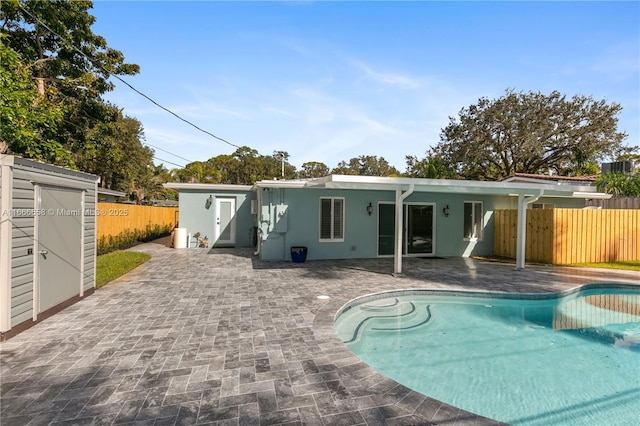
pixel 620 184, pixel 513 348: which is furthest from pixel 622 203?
pixel 513 348

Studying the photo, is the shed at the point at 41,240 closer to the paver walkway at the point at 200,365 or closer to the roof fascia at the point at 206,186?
the paver walkway at the point at 200,365

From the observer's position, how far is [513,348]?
4719 millimetres

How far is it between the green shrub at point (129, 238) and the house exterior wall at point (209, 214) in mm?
2373

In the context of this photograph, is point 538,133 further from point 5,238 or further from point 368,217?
point 5,238

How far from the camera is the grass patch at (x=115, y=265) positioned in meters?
7.30

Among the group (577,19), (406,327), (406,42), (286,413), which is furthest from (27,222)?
(577,19)

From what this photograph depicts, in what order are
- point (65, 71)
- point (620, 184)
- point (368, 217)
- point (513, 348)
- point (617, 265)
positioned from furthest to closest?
1. point (620, 184)
2. point (65, 71)
3. point (368, 217)
4. point (617, 265)
5. point (513, 348)

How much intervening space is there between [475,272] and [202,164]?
38.5m

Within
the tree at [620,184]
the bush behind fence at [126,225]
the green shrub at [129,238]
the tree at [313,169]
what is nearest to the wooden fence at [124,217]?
the bush behind fence at [126,225]

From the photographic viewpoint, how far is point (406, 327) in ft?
18.0

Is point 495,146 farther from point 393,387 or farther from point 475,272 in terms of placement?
point 393,387

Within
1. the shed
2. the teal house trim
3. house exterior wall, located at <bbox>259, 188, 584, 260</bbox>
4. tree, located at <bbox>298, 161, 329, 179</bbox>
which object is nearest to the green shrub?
the teal house trim

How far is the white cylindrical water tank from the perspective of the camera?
43.0 feet

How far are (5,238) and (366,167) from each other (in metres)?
45.0
